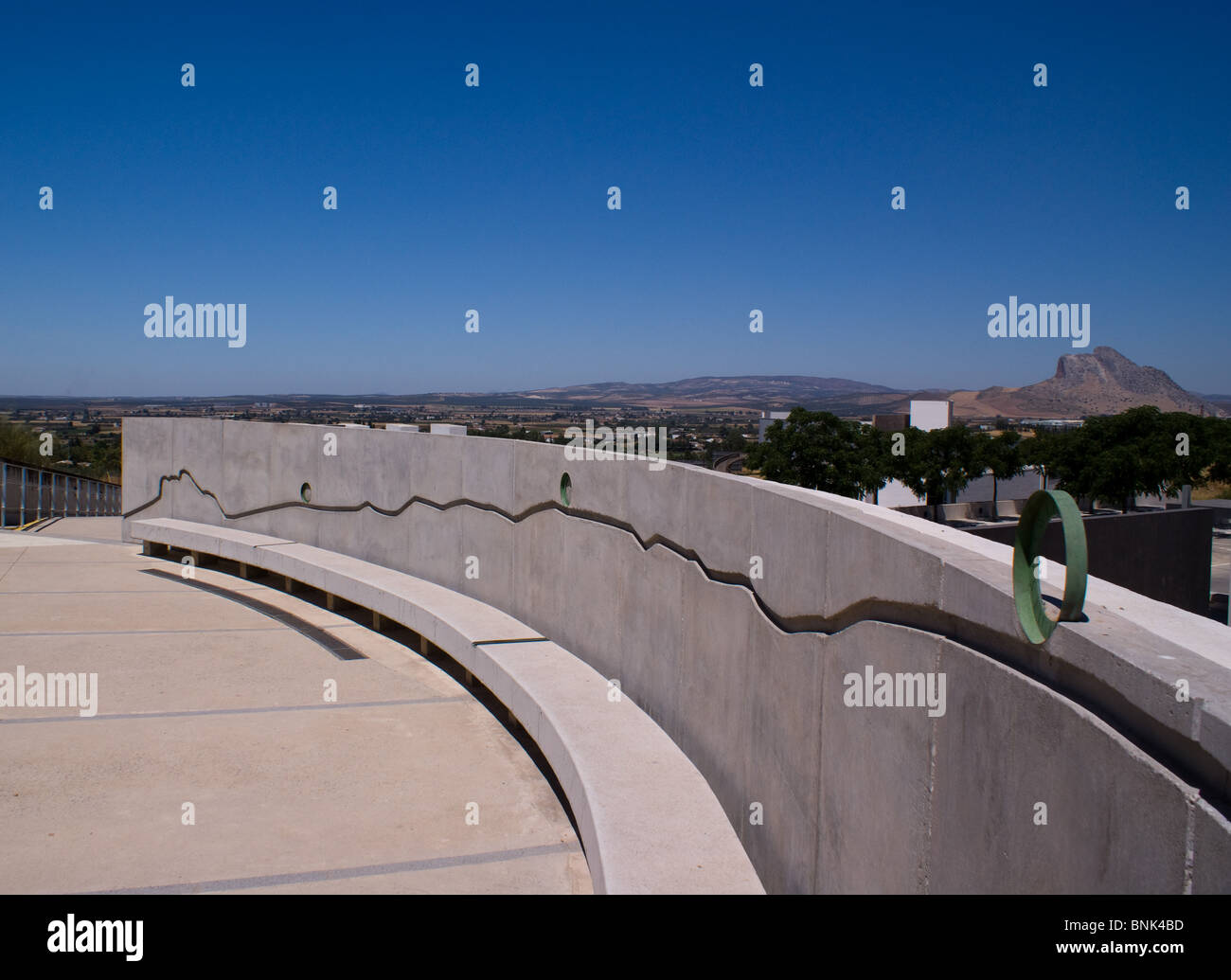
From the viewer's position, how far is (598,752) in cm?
458

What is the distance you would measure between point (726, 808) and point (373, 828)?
1.66 m

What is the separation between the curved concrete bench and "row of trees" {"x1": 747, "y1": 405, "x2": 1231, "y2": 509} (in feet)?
99.3

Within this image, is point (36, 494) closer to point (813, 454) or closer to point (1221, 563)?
point (1221, 563)

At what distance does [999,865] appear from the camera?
2.20 metres

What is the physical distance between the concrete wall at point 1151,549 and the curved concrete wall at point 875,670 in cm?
319

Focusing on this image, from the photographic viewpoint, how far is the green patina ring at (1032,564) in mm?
1938

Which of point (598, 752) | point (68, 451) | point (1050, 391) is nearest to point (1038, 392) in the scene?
point (1050, 391)

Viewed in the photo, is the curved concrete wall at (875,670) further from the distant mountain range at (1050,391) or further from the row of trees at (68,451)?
the distant mountain range at (1050,391)

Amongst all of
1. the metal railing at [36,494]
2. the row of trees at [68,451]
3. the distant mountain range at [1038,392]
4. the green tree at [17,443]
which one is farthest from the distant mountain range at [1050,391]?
the metal railing at [36,494]

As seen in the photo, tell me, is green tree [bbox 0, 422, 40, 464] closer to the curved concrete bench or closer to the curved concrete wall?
the curved concrete bench

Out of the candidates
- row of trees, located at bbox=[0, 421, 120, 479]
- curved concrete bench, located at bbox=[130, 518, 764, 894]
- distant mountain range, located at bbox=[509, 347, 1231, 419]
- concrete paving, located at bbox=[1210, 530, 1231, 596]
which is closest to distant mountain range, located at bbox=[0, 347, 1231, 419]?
distant mountain range, located at bbox=[509, 347, 1231, 419]
